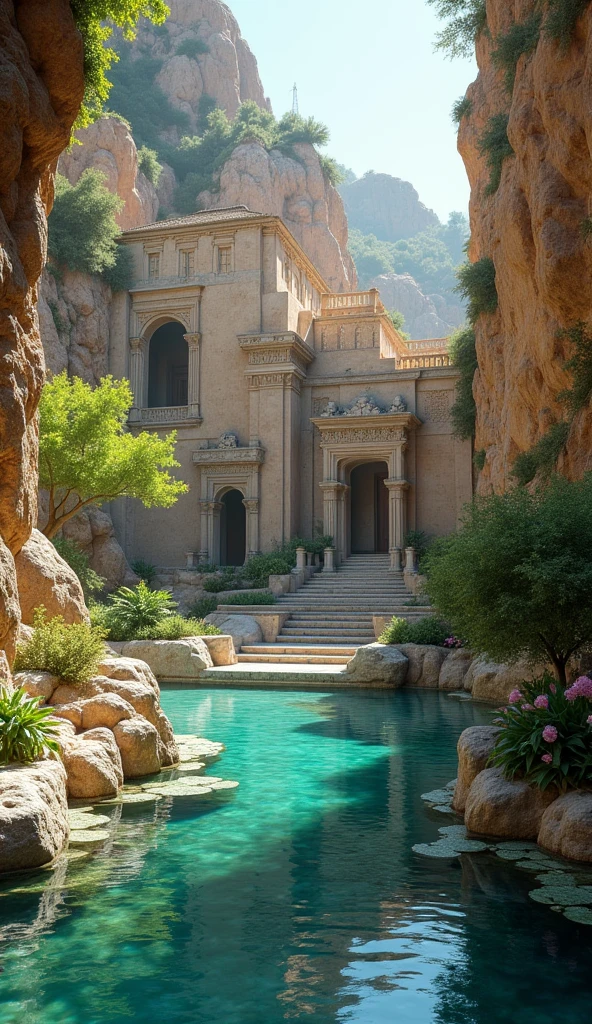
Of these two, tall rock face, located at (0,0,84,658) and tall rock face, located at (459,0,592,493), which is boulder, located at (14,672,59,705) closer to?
tall rock face, located at (0,0,84,658)

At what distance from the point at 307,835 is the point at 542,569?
3281mm

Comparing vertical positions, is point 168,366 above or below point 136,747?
above

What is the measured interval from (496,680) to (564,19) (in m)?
10.5

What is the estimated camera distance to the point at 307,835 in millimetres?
7074

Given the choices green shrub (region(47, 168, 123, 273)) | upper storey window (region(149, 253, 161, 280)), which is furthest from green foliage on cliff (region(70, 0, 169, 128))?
upper storey window (region(149, 253, 161, 280))

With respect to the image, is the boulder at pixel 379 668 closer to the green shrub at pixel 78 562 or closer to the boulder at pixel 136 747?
the green shrub at pixel 78 562

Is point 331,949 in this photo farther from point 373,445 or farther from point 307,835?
point 373,445

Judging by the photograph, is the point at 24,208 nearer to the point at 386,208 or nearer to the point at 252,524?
the point at 252,524

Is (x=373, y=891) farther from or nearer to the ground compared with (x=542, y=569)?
nearer to the ground

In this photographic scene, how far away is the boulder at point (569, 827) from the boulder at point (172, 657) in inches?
472

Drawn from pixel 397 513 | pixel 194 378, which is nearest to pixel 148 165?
pixel 194 378

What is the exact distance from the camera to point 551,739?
666cm

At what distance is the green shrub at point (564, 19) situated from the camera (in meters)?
12.3

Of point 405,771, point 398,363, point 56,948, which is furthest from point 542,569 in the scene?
point 398,363
